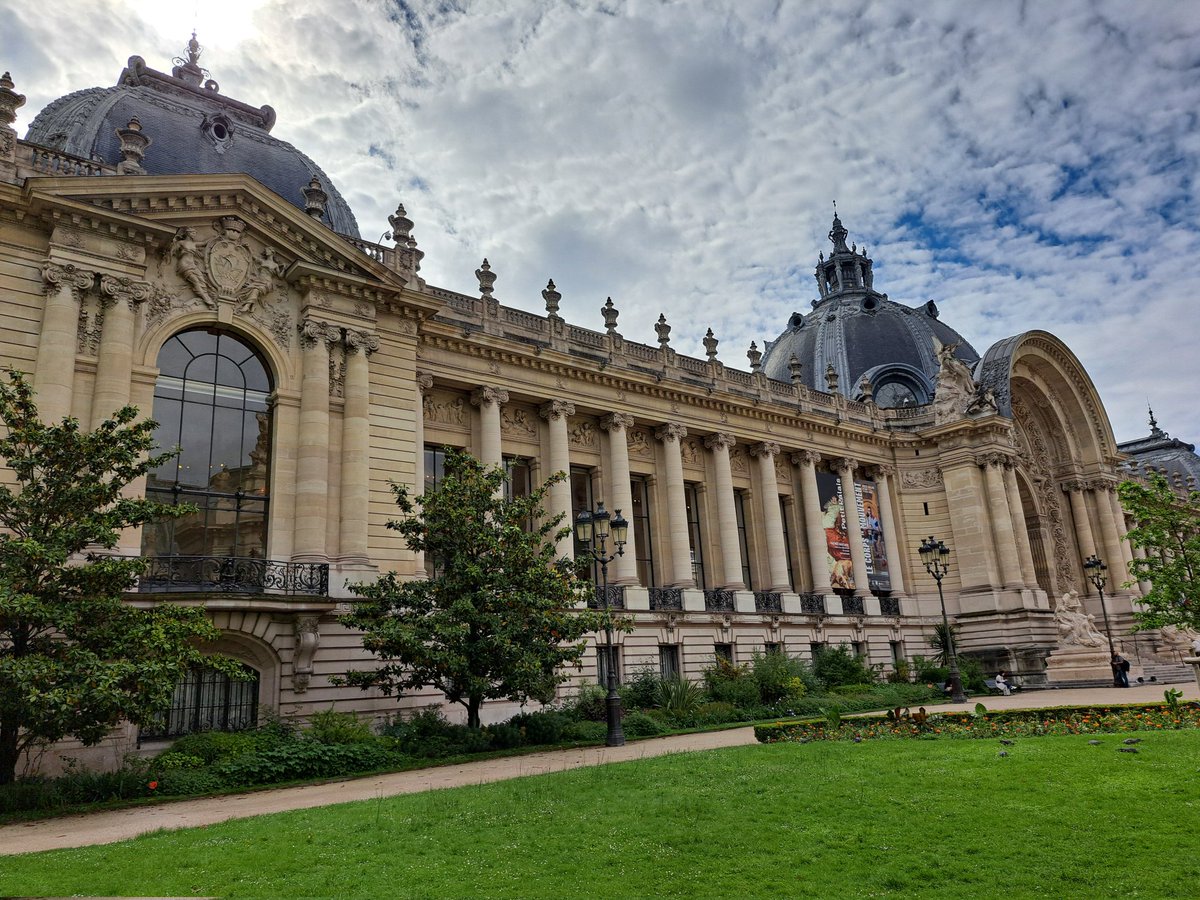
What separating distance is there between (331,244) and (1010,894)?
23.6 meters

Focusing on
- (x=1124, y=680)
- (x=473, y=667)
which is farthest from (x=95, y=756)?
(x=1124, y=680)

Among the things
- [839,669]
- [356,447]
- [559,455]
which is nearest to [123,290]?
[356,447]

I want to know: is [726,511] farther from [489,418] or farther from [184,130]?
[184,130]

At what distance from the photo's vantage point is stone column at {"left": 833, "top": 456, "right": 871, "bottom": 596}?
4175 centimetres

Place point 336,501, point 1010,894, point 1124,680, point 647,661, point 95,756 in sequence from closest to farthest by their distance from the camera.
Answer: point 1010,894
point 95,756
point 336,501
point 647,661
point 1124,680

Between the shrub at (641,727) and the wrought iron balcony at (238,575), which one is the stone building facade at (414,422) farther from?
the shrub at (641,727)

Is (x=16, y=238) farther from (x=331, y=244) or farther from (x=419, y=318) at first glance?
(x=419, y=318)

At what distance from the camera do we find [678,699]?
27.6 m

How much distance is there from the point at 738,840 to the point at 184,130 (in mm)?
27094

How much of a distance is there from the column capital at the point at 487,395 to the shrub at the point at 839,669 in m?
16.4

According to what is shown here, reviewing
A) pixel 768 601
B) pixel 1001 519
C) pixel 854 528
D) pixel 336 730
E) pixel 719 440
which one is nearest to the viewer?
pixel 336 730

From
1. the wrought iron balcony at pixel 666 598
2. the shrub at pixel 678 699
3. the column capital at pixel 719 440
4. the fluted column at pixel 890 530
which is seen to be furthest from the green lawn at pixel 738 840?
the fluted column at pixel 890 530

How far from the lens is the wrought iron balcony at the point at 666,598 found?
33.8 meters

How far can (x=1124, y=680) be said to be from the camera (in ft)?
115
